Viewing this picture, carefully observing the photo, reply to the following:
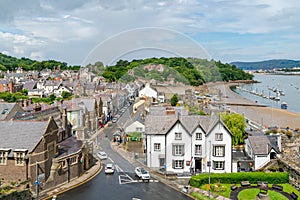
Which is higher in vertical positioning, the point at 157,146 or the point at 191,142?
the point at 191,142

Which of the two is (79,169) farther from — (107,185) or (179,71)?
(179,71)

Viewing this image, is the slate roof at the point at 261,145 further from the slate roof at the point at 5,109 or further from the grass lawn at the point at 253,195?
the slate roof at the point at 5,109

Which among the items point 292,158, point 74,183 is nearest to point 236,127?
point 292,158

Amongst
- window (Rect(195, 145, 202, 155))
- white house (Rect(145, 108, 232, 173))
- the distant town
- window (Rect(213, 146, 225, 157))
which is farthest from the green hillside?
window (Rect(213, 146, 225, 157))

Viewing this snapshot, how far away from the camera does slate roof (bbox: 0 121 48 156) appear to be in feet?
80.3

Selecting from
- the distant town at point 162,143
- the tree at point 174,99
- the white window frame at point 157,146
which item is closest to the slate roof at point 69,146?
the distant town at point 162,143

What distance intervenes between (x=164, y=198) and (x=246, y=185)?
23.7 feet

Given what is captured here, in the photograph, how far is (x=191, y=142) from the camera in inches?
1131

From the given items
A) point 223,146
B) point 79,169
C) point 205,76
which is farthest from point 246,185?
point 79,169

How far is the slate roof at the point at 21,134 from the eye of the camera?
2447cm

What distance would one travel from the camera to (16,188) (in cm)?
2253

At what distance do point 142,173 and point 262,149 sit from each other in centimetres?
1217

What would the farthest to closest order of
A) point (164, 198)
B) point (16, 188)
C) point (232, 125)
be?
point (232, 125)
point (164, 198)
point (16, 188)

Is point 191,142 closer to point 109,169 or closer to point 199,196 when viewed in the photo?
point 199,196
